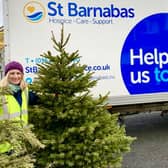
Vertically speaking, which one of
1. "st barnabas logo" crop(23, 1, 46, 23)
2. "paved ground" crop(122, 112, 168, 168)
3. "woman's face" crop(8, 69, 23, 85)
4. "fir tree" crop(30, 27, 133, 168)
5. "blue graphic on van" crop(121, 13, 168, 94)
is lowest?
"paved ground" crop(122, 112, 168, 168)

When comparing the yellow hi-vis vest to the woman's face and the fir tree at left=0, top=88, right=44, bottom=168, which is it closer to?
the woman's face

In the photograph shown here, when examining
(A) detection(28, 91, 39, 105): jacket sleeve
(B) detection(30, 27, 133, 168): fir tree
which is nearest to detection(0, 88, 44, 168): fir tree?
(B) detection(30, 27, 133, 168): fir tree

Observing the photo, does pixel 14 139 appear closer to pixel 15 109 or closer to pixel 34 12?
pixel 15 109

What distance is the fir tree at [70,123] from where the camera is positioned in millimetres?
4891

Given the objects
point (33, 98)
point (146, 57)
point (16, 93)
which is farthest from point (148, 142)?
point (16, 93)

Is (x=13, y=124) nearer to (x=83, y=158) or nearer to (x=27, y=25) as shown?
(x=83, y=158)

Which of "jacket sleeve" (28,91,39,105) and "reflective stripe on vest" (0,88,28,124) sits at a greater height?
"jacket sleeve" (28,91,39,105)

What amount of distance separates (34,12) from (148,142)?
141 inches

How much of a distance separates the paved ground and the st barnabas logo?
2847mm

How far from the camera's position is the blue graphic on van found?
7.88 metres

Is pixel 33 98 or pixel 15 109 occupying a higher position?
pixel 33 98

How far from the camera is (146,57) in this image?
800 cm

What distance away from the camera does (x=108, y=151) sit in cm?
499

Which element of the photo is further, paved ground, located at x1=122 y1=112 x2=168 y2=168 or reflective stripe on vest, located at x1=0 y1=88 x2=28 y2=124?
paved ground, located at x1=122 y1=112 x2=168 y2=168
